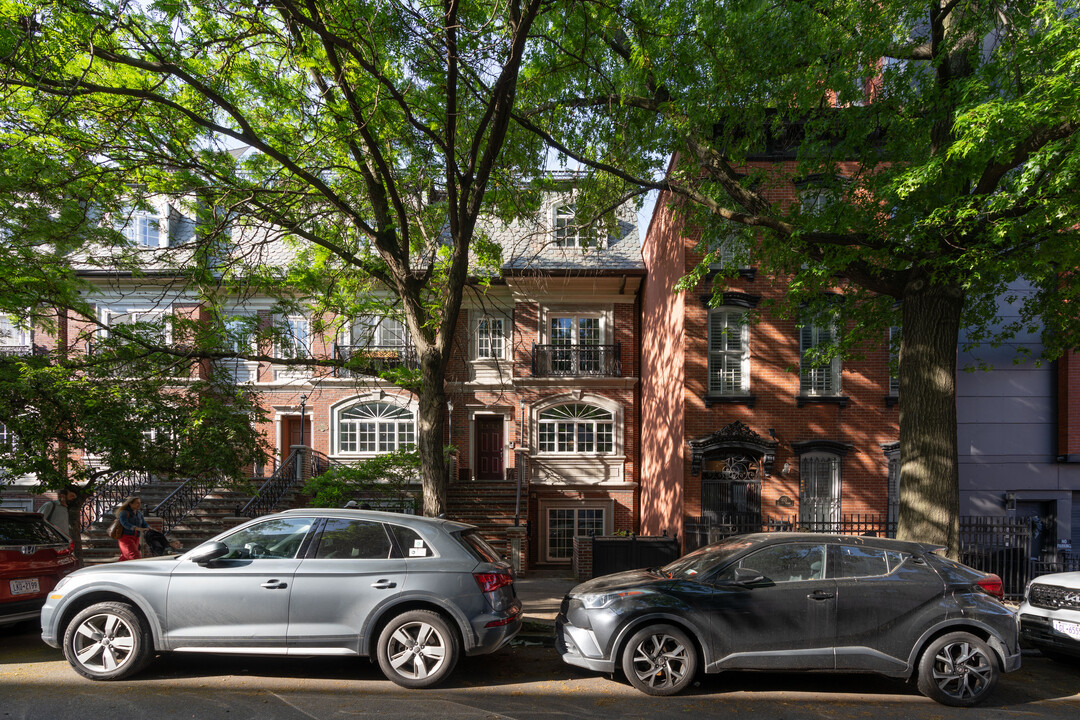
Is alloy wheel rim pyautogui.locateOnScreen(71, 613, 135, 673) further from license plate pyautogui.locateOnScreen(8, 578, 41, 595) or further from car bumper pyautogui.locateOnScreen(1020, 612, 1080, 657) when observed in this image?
car bumper pyautogui.locateOnScreen(1020, 612, 1080, 657)

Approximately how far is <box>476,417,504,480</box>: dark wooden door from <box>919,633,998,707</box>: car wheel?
13.4 meters

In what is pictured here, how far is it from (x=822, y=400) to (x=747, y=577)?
26.1ft

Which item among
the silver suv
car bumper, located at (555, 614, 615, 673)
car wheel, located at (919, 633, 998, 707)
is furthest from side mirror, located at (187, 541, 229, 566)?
car wheel, located at (919, 633, 998, 707)

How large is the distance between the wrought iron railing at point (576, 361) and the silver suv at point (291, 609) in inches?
465

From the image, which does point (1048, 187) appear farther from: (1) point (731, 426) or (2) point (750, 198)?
(1) point (731, 426)

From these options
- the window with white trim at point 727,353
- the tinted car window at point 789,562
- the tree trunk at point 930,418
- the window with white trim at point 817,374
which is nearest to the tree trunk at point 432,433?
the tinted car window at point 789,562

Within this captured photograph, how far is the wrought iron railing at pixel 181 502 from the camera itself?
1373 cm

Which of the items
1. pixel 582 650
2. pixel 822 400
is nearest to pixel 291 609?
pixel 582 650

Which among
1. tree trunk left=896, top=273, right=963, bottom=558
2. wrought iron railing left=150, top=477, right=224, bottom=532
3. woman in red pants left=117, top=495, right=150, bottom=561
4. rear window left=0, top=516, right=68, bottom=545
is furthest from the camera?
wrought iron railing left=150, top=477, right=224, bottom=532

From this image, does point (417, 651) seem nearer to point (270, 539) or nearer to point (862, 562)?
point (270, 539)

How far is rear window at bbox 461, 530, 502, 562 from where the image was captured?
586 cm

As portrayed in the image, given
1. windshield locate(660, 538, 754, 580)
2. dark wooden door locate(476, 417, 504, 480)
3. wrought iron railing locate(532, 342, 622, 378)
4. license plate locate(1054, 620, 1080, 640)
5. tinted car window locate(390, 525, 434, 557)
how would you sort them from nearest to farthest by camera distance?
tinted car window locate(390, 525, 434, 557) → windshield locate(660, 538, 754, 580) → license plate locate(1054, 620, 1080, 640) → wrought iron railing locate(532, 342, 622, 378) → dark wooden door locate(476, 417, 504, 480)

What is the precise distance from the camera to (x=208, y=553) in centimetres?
556

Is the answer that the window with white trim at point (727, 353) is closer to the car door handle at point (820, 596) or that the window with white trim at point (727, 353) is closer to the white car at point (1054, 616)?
the white car at point (1054, 616)
